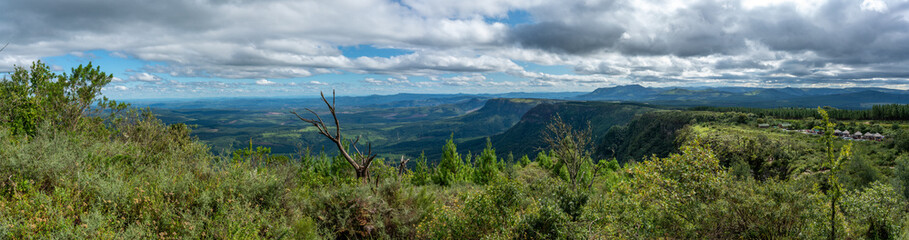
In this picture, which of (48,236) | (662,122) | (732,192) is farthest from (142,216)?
(662,122)

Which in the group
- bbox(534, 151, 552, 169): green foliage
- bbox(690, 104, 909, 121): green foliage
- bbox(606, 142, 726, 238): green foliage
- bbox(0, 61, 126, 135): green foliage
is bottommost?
bbox(534, 151, 552, 169): green foliage

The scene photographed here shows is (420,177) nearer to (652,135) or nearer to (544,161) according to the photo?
(544,161)

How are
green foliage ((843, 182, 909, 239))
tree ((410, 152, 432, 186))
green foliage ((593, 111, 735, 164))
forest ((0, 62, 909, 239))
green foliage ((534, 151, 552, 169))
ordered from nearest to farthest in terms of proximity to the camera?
forest ((0, 62, 909, 239))
green foliage ((843, 182, 909, 239))
tree ((410, 152, 432, 186))
green foliage ((534, 151, 552, 169))
green foliage ((593, 111, 735, 164))

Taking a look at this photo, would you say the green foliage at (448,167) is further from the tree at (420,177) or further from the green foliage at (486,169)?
the green foliage at (486,169)

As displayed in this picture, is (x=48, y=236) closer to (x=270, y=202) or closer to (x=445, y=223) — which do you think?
(x=270, y=202)

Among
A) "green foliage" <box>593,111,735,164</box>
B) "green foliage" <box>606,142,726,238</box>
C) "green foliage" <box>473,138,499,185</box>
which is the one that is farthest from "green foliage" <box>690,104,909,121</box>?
"green foliage" <box>606,142,726,238</box>

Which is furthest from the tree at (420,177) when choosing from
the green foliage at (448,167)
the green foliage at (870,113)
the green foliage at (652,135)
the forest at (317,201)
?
the green foliage at (870,113)

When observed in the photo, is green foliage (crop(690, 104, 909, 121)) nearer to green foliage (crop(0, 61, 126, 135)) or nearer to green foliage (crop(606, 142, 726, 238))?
green foliage (crop(606, 142, 726, 238))

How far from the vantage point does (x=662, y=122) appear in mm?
173375

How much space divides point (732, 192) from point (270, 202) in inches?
475

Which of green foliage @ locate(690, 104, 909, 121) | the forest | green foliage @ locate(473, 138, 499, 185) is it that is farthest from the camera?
green foliage @ locate(690, 104, 909, 121)

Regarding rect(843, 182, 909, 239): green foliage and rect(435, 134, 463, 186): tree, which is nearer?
rect(843, 182, 909, 239): green foliage

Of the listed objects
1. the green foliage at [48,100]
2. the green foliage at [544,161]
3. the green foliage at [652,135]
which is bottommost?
the green foliage at [652,135]

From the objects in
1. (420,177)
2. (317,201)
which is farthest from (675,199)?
(420,177)
